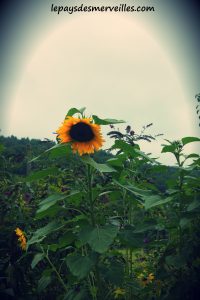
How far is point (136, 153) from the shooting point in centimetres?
251

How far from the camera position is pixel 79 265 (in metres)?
2.38

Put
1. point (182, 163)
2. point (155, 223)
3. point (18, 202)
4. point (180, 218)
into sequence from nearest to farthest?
1. point (180, 218)
2. point (155, 223)
3. point (182, 163)
4. point (18, 202)

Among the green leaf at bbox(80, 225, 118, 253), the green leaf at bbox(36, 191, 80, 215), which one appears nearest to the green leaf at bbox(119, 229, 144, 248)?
the green leaf at bbox(80, 225, 118, 253)

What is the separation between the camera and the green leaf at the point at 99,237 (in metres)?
2.21

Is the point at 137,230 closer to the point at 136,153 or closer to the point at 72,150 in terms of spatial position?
the point at 136,153

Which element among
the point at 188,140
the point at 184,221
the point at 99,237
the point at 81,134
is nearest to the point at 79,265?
the point at 99,237

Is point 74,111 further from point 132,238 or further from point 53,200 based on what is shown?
point 132,238

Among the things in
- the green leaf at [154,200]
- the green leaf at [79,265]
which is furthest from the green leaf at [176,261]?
the green leaf at [79,265]

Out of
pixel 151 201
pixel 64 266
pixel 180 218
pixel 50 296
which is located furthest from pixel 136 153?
pixel 50 296

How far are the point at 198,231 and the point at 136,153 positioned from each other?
624 mm

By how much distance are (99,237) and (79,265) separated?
0.81ft

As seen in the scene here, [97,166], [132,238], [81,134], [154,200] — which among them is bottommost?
[132,238]

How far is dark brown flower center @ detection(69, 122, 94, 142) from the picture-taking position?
253 cm

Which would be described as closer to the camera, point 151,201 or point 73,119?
point 151,201
